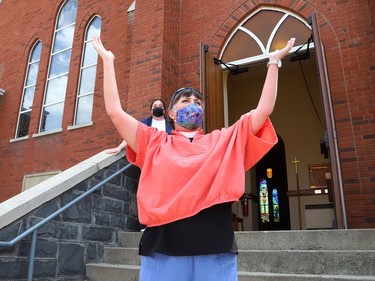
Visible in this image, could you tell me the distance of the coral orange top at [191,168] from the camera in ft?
4.73

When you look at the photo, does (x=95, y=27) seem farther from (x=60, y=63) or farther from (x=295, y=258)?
(x=295, y=258)

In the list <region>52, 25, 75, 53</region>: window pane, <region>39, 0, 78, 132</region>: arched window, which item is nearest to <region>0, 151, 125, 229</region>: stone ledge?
<region>39, 0, 78, 132</region>: arched window

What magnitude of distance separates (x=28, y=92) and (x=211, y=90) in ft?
22.2

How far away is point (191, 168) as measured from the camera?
4.92ft

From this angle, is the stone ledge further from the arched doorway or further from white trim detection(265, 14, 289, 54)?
the arched doorway

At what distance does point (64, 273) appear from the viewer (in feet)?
13.1

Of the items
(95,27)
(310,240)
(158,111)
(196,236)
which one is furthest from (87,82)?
(196,236)

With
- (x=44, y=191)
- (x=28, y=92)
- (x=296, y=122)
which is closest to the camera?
(x=44, y=191)

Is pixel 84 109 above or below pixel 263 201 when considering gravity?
above

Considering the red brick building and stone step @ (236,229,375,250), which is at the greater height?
the red brick building

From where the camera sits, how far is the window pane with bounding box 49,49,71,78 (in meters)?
10.4

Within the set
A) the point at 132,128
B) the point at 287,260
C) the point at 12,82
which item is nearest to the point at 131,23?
the point at 12,82

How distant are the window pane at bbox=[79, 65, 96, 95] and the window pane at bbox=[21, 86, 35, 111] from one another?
1.95 meters

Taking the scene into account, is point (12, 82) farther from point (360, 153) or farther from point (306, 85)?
point (360, 153)
